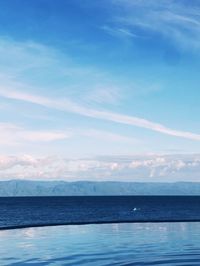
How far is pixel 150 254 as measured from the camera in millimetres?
47750

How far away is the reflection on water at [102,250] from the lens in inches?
1713

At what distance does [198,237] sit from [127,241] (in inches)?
448

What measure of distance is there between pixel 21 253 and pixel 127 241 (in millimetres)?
15834

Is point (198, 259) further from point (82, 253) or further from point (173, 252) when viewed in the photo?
point (82, 253)

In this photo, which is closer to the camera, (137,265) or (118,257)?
(137,265)

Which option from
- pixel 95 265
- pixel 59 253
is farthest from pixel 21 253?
pixel 95 265

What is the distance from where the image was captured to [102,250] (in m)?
50.6

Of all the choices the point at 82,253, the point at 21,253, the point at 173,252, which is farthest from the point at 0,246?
the point at 173,252

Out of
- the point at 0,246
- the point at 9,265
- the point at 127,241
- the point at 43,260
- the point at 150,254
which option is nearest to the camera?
the point at 9,265

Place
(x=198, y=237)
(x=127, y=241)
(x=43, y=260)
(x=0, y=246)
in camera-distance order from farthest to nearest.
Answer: (x=198, y=237) → (x=127, y=241) → (x=0, y=246) → (x=43, y=260)

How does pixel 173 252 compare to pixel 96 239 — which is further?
pixel 96 239

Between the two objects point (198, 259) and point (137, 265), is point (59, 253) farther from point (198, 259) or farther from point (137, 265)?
point (198, 259)

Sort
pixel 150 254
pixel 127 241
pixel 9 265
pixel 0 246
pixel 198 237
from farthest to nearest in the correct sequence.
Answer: pixel 198 237, pixel 127 241, pixel 0 246, pixel 150 254, pixel 9 265

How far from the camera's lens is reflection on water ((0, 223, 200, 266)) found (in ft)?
143
